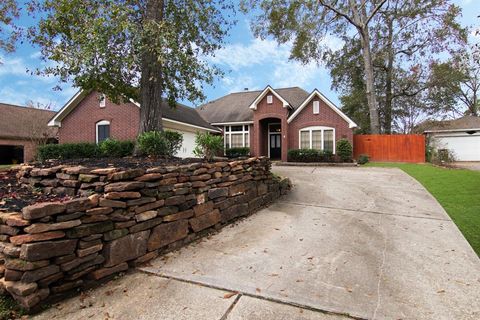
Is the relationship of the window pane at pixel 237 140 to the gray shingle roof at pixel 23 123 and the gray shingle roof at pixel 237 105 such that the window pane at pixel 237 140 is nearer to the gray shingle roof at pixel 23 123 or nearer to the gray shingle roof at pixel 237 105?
the gray shingle roof at pixel 237 105

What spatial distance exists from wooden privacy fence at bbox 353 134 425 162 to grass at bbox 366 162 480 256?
7.31m

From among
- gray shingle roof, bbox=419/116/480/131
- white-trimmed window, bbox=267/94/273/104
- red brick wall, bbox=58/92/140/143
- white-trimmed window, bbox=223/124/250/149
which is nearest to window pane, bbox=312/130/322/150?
white-trimmed window, bbox=267/94/273/104

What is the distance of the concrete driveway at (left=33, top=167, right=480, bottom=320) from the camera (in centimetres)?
327

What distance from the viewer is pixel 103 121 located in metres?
18.1

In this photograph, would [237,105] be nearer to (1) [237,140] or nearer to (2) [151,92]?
(1) [237,140]

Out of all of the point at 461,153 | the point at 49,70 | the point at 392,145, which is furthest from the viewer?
the point at 461,153

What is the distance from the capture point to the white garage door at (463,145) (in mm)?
26266

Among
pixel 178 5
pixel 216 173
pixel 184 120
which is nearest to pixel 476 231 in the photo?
pixel 216 173

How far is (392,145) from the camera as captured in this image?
20.8 m

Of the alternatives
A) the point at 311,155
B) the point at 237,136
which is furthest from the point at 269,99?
the point at 311,155

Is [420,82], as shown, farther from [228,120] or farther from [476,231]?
[476,231]

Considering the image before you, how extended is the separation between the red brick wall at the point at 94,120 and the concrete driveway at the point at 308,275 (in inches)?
500

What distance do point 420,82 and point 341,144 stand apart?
49.2ft

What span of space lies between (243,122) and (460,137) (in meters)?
20.2
